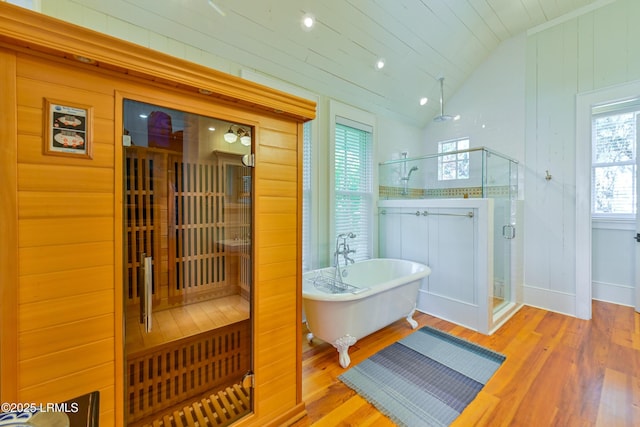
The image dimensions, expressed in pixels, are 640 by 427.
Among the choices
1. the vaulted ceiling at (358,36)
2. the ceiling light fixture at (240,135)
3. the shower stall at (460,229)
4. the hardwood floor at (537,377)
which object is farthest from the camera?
the shower stall at (460,229)

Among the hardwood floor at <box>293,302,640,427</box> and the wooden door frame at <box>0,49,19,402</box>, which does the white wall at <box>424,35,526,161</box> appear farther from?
the wooden door frame at <box>0,49,19,402</box>

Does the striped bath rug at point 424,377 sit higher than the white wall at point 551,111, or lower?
lower

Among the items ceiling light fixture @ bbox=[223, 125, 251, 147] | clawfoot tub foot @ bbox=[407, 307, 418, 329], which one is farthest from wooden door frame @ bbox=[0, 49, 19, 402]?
clawfoot tub foot @ bbox=[407, 307, 418, 329]

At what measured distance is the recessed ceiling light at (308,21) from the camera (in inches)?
83.7

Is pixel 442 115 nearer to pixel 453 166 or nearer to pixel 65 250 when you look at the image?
pixel 453 166

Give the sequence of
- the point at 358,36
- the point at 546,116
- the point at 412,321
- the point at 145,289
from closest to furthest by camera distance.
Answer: the point at 145,289
the point at 358,36
the point at 412,321
the point at 546,116

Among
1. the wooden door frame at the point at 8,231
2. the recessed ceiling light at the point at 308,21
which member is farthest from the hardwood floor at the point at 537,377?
the recessed ceiling light at the point at 308,21

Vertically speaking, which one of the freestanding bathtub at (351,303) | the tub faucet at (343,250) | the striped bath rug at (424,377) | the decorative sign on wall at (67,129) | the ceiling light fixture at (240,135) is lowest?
the striped bath rug at (424,377)

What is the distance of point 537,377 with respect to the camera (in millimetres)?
1923

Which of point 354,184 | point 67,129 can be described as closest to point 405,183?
point 354,184

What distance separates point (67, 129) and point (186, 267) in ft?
2.63

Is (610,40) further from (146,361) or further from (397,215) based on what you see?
(146,361)

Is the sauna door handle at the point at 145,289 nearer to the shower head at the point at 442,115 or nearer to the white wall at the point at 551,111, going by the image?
the shower head at the point at 442,115

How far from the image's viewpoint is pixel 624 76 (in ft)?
8.84
